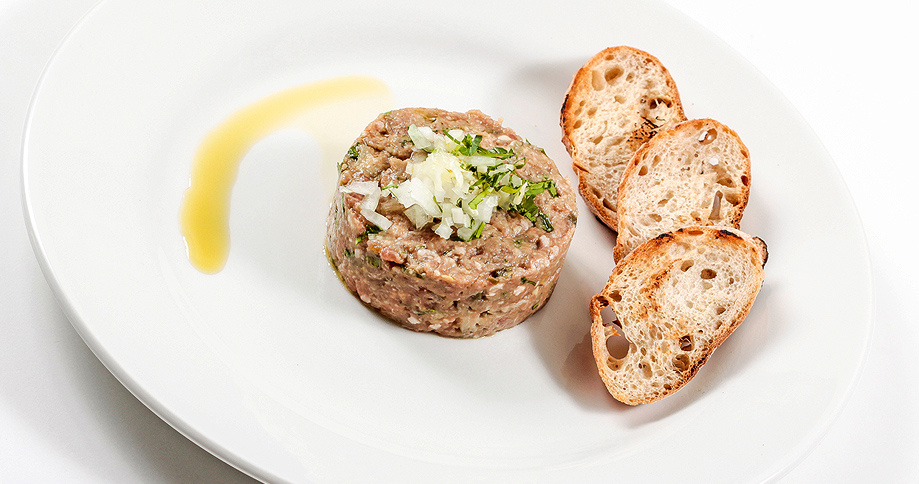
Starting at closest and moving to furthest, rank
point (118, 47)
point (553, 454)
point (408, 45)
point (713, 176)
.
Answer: point (553, 454), point (118, 47), point (713, 176), point (408, 45)

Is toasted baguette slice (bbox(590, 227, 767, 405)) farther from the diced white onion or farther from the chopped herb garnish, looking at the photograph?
the chopped herb garnish

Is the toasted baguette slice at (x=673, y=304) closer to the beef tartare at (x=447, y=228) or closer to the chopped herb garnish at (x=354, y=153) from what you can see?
the beef tartare at (x=447, y=228)

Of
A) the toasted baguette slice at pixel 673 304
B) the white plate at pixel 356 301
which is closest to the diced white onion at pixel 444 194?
the white plate at pixel 356 301

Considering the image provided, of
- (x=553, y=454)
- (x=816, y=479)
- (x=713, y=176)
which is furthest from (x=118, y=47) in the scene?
(x=816, y=479)

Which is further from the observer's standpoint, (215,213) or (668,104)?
(668,104)

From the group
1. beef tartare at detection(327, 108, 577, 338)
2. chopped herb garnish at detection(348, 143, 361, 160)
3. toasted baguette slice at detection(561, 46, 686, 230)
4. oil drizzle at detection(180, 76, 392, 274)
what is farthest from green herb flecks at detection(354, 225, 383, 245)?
toasted baguette slice at detection(561, 46, 686, 230)

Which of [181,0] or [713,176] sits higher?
[181,0]

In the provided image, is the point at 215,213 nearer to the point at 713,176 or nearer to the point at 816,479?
the point at 713,176
